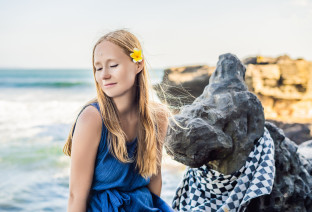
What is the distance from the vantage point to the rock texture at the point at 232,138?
188 centimetres

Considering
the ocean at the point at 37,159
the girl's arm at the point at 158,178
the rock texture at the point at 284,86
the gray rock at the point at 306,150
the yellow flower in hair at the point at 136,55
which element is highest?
the yellow flower in hair at the point at 136,55

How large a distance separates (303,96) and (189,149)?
660 centimetres

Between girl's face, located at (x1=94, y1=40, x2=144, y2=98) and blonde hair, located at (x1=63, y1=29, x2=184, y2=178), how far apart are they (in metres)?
0.04

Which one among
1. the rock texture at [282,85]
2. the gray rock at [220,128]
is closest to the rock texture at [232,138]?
the gray rock at [220,128]

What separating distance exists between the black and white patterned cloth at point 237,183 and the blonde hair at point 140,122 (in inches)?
12.9

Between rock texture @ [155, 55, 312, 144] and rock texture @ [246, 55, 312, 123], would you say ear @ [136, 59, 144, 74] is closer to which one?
rock texture @ [155, 55, 312, 144]

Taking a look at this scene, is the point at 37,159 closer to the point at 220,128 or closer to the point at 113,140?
the point at 113,140

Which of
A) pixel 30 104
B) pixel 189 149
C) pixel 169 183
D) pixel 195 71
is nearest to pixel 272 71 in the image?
pixel 195 71

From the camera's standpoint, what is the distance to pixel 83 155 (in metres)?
1.87

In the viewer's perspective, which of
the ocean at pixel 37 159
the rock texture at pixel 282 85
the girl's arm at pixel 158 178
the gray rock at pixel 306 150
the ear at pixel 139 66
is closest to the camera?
Result: the ear at pixel 139 66

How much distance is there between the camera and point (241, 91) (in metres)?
2.13

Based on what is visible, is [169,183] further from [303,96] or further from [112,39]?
[303,96]

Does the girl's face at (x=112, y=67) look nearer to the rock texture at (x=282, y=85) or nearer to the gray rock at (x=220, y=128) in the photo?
the gray rock at (x=220, y=128)

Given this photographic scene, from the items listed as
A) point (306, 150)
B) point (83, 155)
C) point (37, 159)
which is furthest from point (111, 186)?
point (37, 159)
